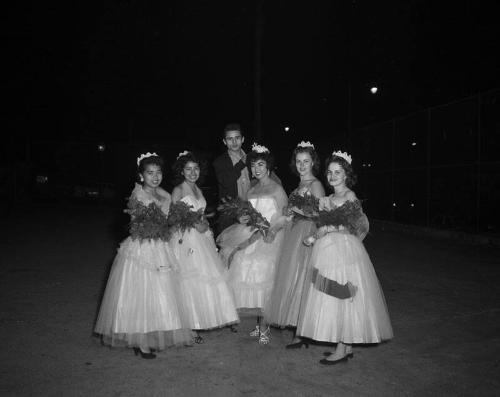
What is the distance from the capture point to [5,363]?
4977 mm

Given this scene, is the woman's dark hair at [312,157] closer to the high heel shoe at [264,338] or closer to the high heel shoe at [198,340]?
the high heel shoe at [264,338]

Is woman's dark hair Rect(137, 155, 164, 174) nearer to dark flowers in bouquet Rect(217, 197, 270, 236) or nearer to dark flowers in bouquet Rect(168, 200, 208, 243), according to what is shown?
dark flowers in bouquet Rect(168, 200, 208, 243)

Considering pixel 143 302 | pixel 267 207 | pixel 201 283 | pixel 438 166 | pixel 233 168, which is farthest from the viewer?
pixel 438 166

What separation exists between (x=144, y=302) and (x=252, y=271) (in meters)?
1.21

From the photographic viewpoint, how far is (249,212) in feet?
18.3

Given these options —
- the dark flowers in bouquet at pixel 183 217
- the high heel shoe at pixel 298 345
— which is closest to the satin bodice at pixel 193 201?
the dark flowers in bouquet at pixel 183 217

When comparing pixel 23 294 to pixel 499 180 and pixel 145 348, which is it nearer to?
pixel 145 348

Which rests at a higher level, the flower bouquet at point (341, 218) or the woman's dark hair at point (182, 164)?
the woman's dark hair at point (182, 164)

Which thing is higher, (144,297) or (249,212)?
(249,212)

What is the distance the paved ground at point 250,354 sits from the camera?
4441 mm

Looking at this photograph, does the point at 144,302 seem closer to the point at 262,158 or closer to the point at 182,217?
the point at 182,217

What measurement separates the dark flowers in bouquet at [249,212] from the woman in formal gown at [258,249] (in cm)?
5

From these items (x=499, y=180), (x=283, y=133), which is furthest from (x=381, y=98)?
(x=499, y=180)

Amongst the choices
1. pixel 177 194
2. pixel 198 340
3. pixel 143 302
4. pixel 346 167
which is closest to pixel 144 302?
pixel 143 302
